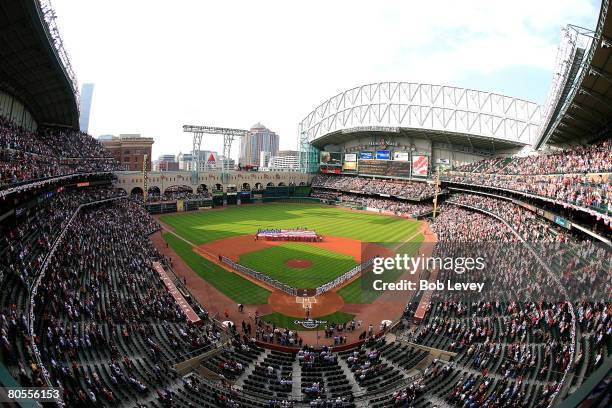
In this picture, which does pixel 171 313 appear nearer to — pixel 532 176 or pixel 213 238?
pixel 213 238

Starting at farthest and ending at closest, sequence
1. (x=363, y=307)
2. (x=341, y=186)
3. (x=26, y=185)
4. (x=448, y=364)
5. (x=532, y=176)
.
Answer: (x=341, y=186), (x=532, y=176), (x=363, y=307), (x=26, y=185), (x=448, y=364)

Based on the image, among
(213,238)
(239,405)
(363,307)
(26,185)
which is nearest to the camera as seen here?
(239,405)

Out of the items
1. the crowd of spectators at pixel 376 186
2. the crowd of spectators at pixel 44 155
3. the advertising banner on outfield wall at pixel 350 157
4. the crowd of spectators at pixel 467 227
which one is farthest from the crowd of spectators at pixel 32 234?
the advertising banner on outfield wall at pixel 350 157

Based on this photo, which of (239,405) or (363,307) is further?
(363,307)

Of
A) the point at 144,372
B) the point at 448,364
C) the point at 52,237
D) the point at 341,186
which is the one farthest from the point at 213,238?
the point at 341,186

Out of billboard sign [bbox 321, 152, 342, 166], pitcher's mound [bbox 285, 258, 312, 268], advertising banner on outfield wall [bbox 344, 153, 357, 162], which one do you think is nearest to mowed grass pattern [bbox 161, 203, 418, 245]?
pitcher's mound [bbox 285, 258, 312, 268]

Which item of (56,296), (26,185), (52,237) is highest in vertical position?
(26,185)
